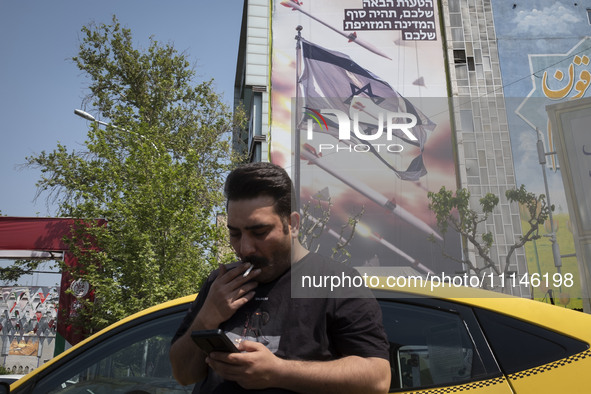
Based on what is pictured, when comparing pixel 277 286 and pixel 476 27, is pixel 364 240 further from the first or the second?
pixel 476 27

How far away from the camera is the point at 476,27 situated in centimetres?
2934

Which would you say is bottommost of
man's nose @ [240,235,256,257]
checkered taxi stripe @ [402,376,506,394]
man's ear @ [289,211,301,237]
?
checkered taxi stripe @ [402,376,506,394]

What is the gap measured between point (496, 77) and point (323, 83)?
12355 mm

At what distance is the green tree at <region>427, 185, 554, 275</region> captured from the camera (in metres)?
2.72

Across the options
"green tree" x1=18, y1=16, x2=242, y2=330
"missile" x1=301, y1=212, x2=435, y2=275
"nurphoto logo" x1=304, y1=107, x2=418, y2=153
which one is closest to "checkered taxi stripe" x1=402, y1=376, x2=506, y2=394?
"missile" x1=301, y1=212, x2=435, y2=275

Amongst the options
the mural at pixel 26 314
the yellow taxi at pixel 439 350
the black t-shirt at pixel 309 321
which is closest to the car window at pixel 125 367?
the yellow taxi at pixel 439 350

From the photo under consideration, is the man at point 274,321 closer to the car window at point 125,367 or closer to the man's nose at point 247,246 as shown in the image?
the man's nose at point 247,246

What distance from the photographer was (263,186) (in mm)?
1536

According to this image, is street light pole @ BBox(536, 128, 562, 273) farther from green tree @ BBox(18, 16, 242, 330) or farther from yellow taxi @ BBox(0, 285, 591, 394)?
green tree @ BBox(18, 16, 242, 330)

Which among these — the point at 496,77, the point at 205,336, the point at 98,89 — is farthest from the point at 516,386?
the point at 496,77

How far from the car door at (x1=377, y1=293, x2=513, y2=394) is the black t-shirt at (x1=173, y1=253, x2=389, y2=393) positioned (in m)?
0.62

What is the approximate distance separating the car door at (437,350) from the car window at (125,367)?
904 mm

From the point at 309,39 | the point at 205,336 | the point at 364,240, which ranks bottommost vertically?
the point at 205,336

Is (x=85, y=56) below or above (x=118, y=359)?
above
